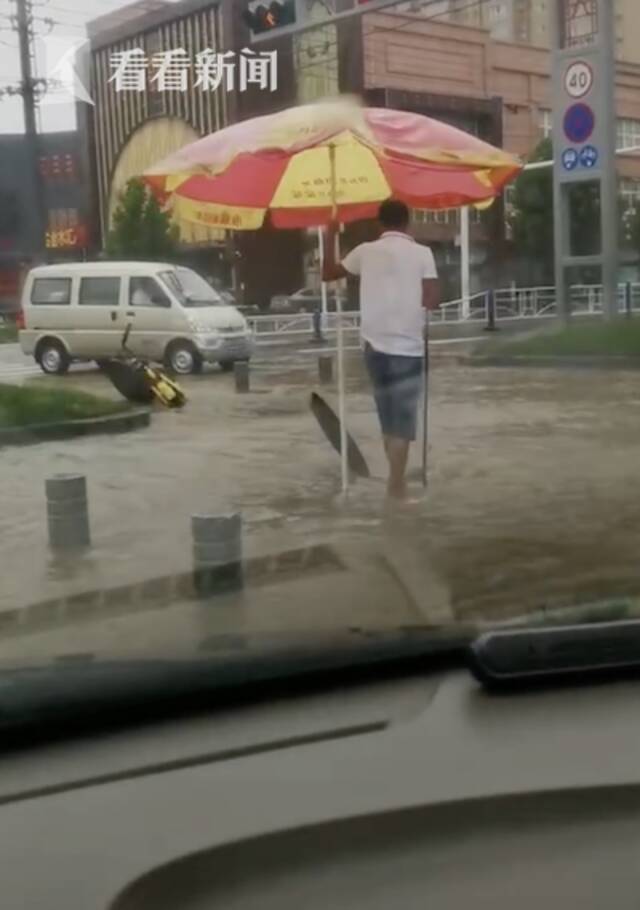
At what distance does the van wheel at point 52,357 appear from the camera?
219 inches

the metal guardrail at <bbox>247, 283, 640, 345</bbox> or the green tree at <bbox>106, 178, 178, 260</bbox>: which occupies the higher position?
the green tree at <bbox>106, 178, 178, 260</bbox>

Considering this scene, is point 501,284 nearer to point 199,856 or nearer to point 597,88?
point 597,88

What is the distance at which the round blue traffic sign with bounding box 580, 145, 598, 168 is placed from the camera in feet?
15.1

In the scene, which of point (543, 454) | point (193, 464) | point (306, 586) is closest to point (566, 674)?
point (306, 586)

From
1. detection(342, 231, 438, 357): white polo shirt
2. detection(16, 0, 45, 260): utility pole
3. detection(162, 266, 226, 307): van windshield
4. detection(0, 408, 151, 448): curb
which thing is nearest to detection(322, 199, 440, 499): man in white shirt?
detection(342, 231, 438, 357): white polo shirt

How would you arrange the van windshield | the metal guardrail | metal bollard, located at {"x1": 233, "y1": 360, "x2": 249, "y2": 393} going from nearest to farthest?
the van windshield < the metal guardrail < metal bollard, located at {"x1": 233, "y1": 360, "x2": 249, "y2": 393}

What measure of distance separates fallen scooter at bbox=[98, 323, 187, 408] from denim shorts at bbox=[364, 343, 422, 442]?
1161mm

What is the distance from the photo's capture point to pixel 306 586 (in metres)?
4.31

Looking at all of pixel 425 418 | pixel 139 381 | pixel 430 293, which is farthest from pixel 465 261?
pixel 425 418

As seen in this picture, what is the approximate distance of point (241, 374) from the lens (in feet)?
25.6

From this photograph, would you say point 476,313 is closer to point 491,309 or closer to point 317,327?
point 491,309

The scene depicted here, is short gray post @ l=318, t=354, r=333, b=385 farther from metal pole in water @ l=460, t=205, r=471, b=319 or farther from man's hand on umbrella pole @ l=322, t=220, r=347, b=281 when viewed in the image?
man's hand on umbrella pole @ l=322, t=220, r=347, b=281

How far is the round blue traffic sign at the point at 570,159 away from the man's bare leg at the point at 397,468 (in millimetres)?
2201

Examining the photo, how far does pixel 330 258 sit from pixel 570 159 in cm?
92
